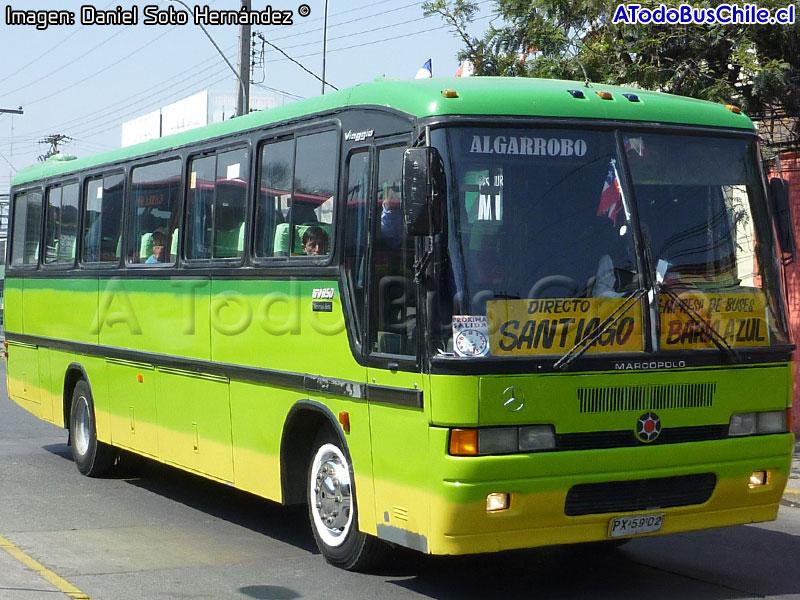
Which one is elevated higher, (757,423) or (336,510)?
(757,423)

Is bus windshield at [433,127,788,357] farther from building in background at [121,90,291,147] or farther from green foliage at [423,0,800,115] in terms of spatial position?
building in background at [121,90,291,147]

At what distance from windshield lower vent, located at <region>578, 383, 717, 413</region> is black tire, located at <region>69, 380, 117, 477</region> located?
6508mm

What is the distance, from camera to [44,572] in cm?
778

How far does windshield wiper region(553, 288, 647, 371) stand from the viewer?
6789 mm

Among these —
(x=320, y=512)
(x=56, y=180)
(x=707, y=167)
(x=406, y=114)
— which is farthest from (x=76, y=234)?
(x=707, y=167)

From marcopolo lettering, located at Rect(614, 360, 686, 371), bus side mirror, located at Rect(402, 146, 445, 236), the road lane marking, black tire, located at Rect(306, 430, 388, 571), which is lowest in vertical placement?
the road lane marking

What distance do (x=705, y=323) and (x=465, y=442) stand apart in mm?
1623

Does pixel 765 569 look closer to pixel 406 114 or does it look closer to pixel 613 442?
pixel 613 442

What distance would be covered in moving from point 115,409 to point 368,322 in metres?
4.94

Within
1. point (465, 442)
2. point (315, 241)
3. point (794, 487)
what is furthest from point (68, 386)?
point (465, 442)

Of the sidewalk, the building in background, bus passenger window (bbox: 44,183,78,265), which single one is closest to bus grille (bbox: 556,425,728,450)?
the sidewalk

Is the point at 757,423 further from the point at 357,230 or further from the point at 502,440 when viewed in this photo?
the point at 357,230

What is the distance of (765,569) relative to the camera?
26.6 feet

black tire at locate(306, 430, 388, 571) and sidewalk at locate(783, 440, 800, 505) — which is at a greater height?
black tire at locate(306, 430, 388, 571)
